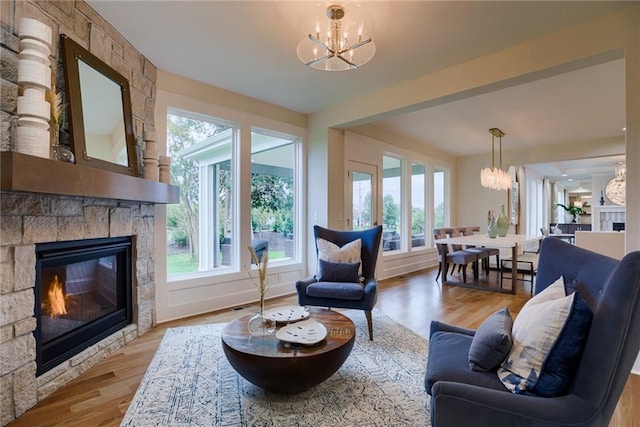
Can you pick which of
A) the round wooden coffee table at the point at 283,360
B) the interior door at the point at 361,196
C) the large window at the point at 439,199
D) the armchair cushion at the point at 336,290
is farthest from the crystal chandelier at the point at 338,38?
the large window at the point at 439,199

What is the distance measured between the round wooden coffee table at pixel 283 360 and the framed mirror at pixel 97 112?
1.74 meters

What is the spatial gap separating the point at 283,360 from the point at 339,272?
1.57m

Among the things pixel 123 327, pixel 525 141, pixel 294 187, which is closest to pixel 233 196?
pixel 294 187

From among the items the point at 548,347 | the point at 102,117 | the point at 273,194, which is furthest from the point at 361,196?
the point at 548,347

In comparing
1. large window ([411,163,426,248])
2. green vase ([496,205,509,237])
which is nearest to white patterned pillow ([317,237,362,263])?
green vase ([496,205,509,237])

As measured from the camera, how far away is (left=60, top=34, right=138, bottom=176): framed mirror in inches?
88.0

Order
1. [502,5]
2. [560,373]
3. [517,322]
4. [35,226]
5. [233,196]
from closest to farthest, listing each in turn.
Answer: [560,373], [517,322], [35,226], [502,5], [233,196]

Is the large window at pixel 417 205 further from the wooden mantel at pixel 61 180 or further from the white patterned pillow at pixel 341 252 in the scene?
the wooden mantel at pixel 61 180

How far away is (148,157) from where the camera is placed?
2.92 m

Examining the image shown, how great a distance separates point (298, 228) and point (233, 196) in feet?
3.80

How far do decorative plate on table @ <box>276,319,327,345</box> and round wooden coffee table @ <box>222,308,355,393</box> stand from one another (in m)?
0.03

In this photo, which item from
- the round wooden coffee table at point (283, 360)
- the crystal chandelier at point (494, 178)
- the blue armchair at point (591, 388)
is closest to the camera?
the blue armchair at point (591, 388)

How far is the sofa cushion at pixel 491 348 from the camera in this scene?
1354mm

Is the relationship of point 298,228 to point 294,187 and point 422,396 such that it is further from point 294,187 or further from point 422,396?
point 422,396
